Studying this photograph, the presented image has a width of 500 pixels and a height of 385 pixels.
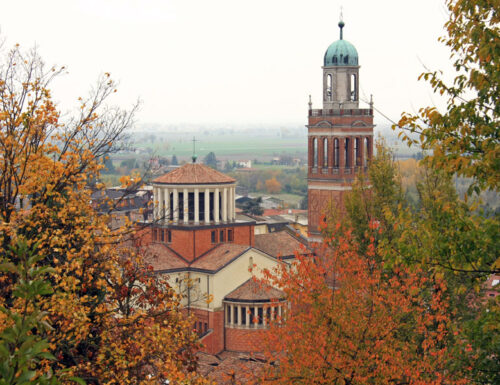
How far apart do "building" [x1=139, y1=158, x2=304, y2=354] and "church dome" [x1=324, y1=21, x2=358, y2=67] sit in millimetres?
9951

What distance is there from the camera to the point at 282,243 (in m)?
45.8

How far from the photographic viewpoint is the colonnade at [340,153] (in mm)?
42750

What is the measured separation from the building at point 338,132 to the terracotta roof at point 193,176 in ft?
18.9

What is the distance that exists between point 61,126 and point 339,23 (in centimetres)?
3341

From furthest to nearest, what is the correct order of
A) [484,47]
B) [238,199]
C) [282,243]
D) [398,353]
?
[238,199] → [282,243] → [398,353] → [484,47]


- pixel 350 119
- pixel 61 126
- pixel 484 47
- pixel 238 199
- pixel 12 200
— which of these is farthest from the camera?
pixel 238 199

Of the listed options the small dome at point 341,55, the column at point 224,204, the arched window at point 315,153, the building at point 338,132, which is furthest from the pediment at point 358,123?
the column at point 224,204

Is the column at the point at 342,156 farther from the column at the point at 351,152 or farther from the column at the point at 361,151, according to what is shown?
the column at the point at 361,151

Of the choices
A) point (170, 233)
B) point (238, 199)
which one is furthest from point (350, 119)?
point (238, 199)

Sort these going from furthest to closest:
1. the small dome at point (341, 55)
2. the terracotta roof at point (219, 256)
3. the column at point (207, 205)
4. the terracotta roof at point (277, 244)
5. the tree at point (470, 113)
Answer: the terracotta roof at point (277, 244), the small dome at point (341, 55), the column at point (207, 205), the terracotta roof at point (219, 256), the tree at point (470, 113)

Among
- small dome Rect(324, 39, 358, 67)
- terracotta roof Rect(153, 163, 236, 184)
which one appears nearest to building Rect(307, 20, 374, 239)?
small dome Rect(324, 39, 358, 67)

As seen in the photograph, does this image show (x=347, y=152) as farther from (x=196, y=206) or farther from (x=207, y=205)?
(x=196, y=206)

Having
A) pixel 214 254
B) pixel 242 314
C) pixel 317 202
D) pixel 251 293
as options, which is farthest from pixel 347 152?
pixel 242 314

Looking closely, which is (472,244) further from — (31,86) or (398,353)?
(31,86)
